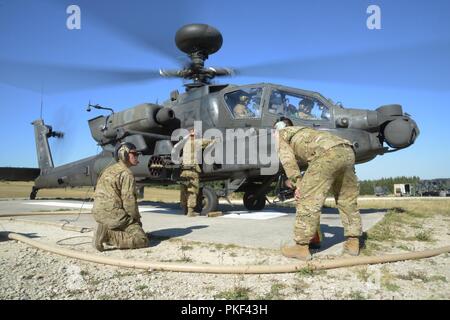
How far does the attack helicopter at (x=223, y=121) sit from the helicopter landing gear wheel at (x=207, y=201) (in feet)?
0.07

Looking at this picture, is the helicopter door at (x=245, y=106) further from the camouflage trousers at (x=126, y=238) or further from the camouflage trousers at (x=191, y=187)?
the camouflage trousers at (x=126, y=238)

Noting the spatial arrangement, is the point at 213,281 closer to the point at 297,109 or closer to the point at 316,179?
the point at 316,179

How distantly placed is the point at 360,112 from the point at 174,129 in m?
4.41

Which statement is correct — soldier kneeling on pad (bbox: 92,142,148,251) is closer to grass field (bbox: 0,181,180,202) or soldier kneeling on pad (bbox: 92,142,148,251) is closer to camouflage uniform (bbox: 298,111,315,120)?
camouflage uniform (bbox: 298,111,315,120)

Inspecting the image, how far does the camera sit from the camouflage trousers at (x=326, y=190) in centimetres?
360

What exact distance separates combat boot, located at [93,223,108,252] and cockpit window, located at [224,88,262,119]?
4612 millimetres

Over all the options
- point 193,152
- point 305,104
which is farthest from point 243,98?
point 193,152

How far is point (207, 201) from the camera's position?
26.9 feet

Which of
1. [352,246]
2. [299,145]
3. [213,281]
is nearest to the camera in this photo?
[213,281]

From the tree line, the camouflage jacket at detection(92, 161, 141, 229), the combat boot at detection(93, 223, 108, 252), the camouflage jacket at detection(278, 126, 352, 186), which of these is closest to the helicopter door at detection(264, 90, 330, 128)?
the camouflage jacket at detection(278, 126, 352, 186)

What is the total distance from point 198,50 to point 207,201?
3.86 m

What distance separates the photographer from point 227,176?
848 centimetres

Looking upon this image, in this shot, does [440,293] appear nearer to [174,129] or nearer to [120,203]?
[120,203]

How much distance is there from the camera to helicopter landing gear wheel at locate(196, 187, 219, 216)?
8117 mm
